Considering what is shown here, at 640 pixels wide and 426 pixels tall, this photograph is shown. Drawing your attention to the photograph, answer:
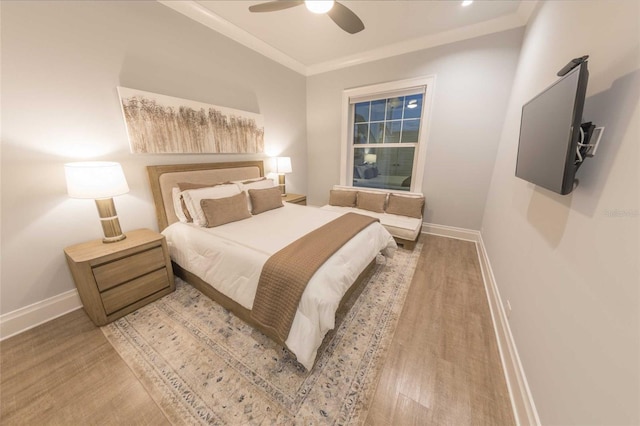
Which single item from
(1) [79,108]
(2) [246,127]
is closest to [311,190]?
(2) [246,127]

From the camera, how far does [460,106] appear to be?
9.82ft

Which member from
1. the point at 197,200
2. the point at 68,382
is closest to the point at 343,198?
the point at 197,200

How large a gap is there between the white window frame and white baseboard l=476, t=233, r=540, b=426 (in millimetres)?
1945

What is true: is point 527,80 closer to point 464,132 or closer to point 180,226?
point 464,132

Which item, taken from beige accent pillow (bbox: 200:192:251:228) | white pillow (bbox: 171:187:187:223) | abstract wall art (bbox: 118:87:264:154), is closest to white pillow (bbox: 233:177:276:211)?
beige accent pillow (bbox: 200:192:251:228)

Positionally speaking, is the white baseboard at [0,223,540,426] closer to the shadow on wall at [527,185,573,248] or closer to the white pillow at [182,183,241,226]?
the shadow on wall at [527,185,573,248]

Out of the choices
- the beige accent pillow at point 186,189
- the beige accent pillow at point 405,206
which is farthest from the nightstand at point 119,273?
the beige accent pillow at point 405,206

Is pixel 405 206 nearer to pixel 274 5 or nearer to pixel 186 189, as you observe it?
pixel 274 5

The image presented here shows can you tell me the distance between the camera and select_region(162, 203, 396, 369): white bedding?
4.31 feet

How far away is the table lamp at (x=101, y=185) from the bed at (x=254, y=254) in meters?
0.44

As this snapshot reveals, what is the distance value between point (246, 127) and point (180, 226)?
1650 mm

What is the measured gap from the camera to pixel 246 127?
3.05m

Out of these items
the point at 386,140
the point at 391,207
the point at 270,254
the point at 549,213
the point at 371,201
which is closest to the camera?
the point at 549,213

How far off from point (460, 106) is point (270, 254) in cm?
327
